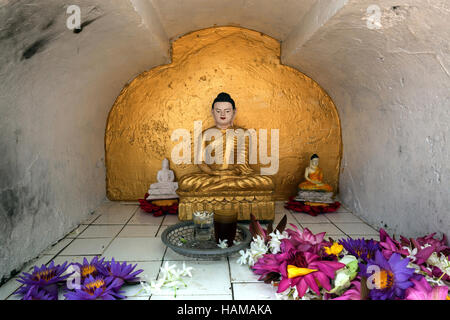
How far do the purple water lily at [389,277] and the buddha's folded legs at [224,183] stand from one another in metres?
1.50

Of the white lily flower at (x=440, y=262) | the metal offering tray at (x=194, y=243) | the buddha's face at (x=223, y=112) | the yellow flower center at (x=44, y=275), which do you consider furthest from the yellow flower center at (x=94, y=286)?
the buddha's face at (x=223, y=112)

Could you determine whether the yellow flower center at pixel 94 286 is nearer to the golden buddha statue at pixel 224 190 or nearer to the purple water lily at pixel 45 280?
the purple water lily at pixel 45 280

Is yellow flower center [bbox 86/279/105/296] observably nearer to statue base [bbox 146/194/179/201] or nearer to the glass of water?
the glass of water

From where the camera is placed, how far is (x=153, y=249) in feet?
7.65

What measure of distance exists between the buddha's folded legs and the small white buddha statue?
1.40 feet

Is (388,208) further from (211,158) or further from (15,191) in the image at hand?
(15,191)

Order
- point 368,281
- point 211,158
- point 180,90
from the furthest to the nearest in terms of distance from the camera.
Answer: point 180,90, point 211,158, point 368,281

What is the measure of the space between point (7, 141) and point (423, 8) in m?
2.49

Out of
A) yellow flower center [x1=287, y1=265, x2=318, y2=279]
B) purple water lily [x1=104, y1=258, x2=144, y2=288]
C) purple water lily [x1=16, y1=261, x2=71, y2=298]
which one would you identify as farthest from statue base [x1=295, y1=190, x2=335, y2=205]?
purple water lily [x1=16, y1=261, x2=71, y2=298]

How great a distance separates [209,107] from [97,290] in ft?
8.00

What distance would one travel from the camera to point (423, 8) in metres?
1.69

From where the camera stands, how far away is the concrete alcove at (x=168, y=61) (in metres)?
1.82

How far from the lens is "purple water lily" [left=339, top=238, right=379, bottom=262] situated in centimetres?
185

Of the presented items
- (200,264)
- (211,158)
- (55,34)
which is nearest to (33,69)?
(55,34)
